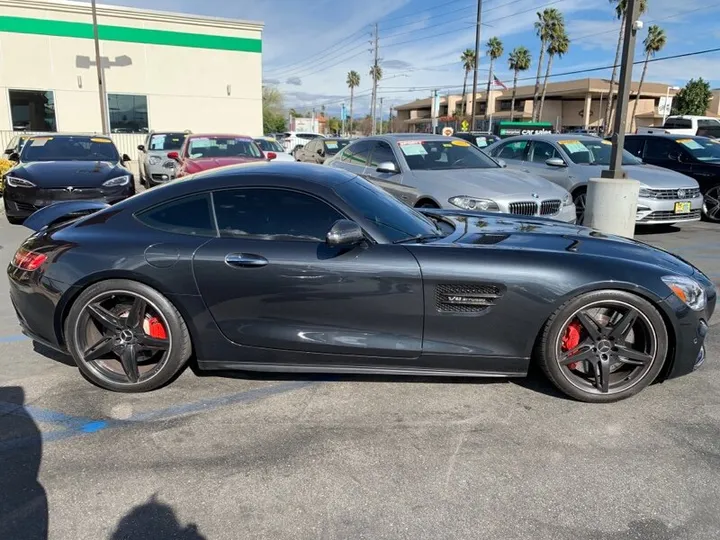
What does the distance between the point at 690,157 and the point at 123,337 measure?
10.8 meters

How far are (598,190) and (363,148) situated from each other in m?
3.51

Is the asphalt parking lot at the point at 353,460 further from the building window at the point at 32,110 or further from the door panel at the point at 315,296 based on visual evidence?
the building window at the point at 32,110

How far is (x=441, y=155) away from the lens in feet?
26.6

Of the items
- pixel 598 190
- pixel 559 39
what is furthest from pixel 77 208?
pixel 559 39

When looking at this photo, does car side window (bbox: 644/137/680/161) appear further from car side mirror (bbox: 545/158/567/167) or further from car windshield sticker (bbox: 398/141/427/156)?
car windshield sticker (bbox: 398/141/427/156)

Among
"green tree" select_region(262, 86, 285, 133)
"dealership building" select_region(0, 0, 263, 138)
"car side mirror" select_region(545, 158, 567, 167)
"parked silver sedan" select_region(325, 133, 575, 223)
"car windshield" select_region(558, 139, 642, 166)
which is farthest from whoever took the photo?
"green tree" select_region(262, 86, 285, 133)

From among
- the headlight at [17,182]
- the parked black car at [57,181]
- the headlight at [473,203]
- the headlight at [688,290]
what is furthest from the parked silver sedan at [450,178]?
the headlight at [17,182]

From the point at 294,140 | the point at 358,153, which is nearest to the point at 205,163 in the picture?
the point at 358,153

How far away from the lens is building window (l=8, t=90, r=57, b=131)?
23.2 metres

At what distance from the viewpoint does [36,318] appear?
370cm

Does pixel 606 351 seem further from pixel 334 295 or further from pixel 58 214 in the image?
pixel 58 214

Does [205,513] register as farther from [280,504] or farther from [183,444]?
[183,444]

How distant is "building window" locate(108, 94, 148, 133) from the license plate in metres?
22.2

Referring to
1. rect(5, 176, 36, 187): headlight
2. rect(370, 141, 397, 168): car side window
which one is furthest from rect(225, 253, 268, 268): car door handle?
rect(5, 176, 36, 187): headlight
